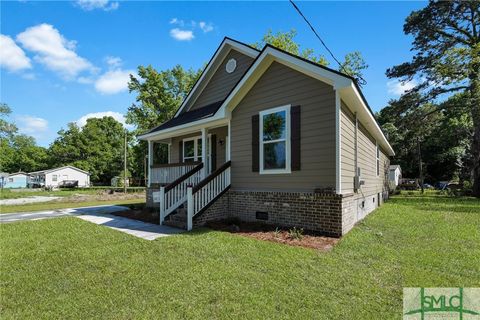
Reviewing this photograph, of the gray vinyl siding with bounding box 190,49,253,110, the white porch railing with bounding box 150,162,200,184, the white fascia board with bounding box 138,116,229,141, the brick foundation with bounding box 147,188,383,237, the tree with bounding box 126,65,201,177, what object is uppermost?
the tree with bounding box 126,65,201,177

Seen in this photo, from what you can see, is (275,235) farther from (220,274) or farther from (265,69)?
(265,69)

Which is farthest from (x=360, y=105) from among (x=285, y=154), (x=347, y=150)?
(x=285, y=154)

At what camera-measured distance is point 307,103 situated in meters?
7.02

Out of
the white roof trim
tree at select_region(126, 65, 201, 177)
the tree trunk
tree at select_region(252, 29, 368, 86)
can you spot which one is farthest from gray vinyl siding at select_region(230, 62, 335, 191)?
tree at select_region(126, 65, 201, 177)

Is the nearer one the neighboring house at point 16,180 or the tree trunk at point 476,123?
the tree trunk at point 476,123

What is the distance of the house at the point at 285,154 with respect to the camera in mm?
6586

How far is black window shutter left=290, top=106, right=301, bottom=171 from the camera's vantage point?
23.2 feet

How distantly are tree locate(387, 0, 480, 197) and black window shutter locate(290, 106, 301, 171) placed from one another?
16.1 m

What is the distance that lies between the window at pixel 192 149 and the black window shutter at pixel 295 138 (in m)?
5.31

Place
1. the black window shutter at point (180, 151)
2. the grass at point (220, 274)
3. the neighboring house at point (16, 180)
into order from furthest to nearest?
the neighboring house at point (16, 180)
the black window shutter at point (180, 151)
the grass at point (220, 274)

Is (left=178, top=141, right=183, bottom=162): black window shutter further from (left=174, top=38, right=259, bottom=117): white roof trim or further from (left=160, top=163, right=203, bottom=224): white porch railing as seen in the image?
(left=160, top=163, right=203, bottom=224): white porch railing

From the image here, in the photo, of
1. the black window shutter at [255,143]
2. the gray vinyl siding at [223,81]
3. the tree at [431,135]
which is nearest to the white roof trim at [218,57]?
the gray vinyl siding at [223,81]

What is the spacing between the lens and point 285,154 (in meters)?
7.40

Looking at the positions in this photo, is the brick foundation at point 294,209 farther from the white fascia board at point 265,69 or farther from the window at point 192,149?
the window at point 192,149
